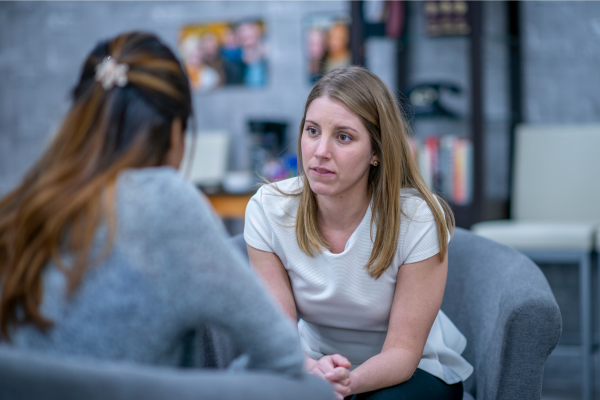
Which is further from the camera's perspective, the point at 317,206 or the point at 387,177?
the point at 317,206

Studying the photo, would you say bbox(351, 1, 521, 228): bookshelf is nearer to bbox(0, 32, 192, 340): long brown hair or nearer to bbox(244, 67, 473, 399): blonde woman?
bbox(244, 67, 473, 399): blonde woman

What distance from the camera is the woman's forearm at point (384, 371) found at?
112 centimetres

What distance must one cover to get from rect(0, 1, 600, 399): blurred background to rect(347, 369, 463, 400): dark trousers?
1.00 meters

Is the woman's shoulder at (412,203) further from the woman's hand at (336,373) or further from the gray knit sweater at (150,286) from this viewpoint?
Answer: the gray knit sweater at (150,286)

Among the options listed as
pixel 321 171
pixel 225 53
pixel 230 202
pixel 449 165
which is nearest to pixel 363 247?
pixel 321 171

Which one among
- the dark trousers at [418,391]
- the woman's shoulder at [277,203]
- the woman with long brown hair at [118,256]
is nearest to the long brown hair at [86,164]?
the woman with long brown hair at [118,256]

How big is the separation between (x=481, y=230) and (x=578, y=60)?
119 centimetres

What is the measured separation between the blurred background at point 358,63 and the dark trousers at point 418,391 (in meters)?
1.00

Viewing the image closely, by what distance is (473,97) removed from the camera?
2.56 meters

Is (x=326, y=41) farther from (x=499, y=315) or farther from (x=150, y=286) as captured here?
(x=150, y=286)

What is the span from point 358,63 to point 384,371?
6.47ft

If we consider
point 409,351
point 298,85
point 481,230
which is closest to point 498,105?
point 481,230

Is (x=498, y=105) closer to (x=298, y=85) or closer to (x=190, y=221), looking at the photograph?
(x=298, y=85)

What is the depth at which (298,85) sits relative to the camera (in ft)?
11.9
